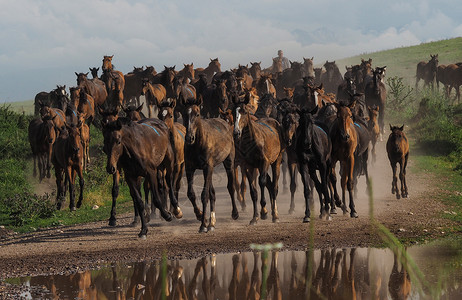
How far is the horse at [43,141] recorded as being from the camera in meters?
23.2

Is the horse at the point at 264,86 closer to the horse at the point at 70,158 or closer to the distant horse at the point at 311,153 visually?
the horse at the point at 70,158

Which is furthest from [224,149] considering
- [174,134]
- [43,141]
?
[43,141]

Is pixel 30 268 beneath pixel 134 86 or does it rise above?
beneath

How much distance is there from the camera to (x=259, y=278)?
9.88 meters

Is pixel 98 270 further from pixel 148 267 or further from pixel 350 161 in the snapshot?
pixel 350 161

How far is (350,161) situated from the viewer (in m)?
16.6

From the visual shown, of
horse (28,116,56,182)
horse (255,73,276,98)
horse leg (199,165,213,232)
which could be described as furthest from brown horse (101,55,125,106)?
horse leg (199,165,213,232)

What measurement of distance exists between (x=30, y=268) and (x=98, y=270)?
122cm

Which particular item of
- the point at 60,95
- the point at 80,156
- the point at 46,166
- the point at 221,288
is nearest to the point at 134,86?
the point at 60,95

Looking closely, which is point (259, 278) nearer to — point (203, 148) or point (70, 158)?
point (203, 148)

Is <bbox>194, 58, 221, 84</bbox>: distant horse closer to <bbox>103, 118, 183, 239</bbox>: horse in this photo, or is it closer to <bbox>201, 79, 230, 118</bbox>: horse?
<bbox>201, 79, 230, 118</bbox>: horse

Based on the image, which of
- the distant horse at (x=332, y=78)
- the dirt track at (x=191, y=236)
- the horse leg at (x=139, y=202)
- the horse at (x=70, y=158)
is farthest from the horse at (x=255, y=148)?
the distant horse at (x=332, y=78)

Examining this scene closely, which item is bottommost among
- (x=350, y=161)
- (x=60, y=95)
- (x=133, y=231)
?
(x=133, y=231)

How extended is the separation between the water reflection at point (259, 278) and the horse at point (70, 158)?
30.7 feet
